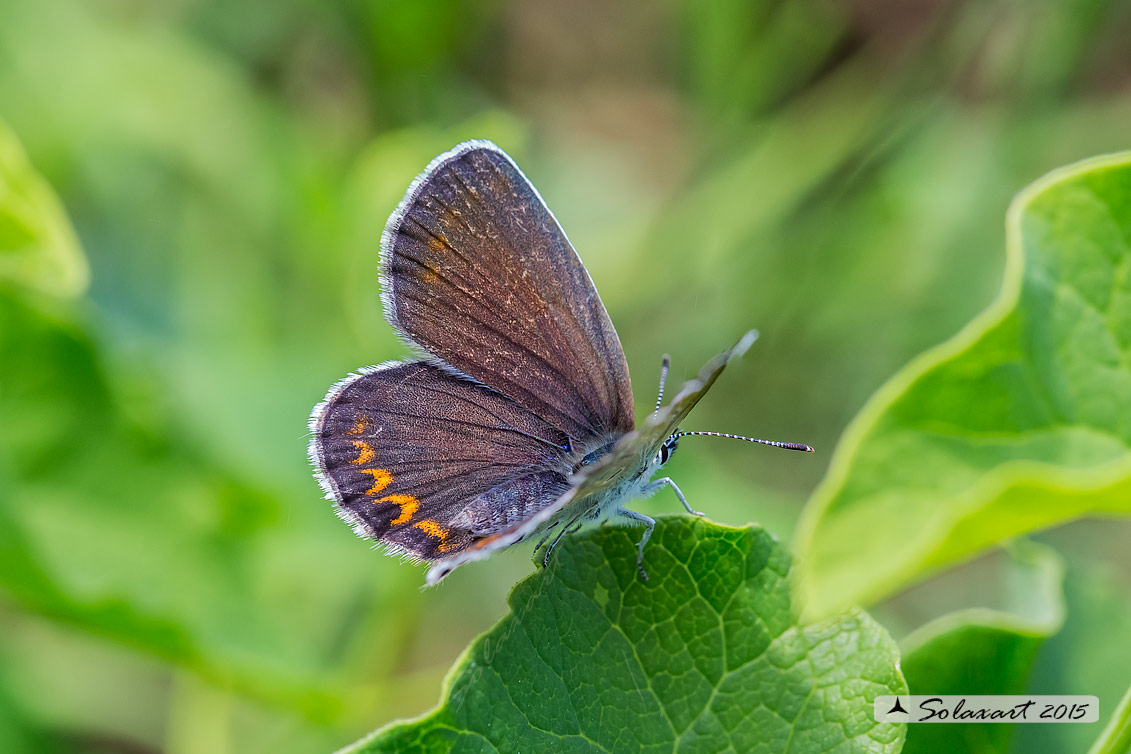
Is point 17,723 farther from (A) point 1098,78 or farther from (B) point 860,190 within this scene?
(A) point 1098,78

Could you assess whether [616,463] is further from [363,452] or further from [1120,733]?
[1120,733]

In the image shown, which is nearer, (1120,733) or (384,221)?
(1120,733)

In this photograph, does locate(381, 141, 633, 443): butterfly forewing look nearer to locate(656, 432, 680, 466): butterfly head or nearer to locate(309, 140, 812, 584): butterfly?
locate(309, 140, 812, 584): butterfly

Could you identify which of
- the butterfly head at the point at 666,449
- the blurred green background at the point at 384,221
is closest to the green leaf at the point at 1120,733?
the butterfly head at the point at 666,449

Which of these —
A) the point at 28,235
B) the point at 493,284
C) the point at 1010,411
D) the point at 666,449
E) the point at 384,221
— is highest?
the point at 384,221

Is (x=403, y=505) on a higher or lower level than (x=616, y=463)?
higher

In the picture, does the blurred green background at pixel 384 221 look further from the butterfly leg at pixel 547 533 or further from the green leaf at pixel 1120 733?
the green leaf at pixel 1120 733

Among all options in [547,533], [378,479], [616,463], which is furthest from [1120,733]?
[378,479]

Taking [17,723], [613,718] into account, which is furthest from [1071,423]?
[17,723]

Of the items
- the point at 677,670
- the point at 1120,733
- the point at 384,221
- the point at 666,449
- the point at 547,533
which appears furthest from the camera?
the point at 384,221
